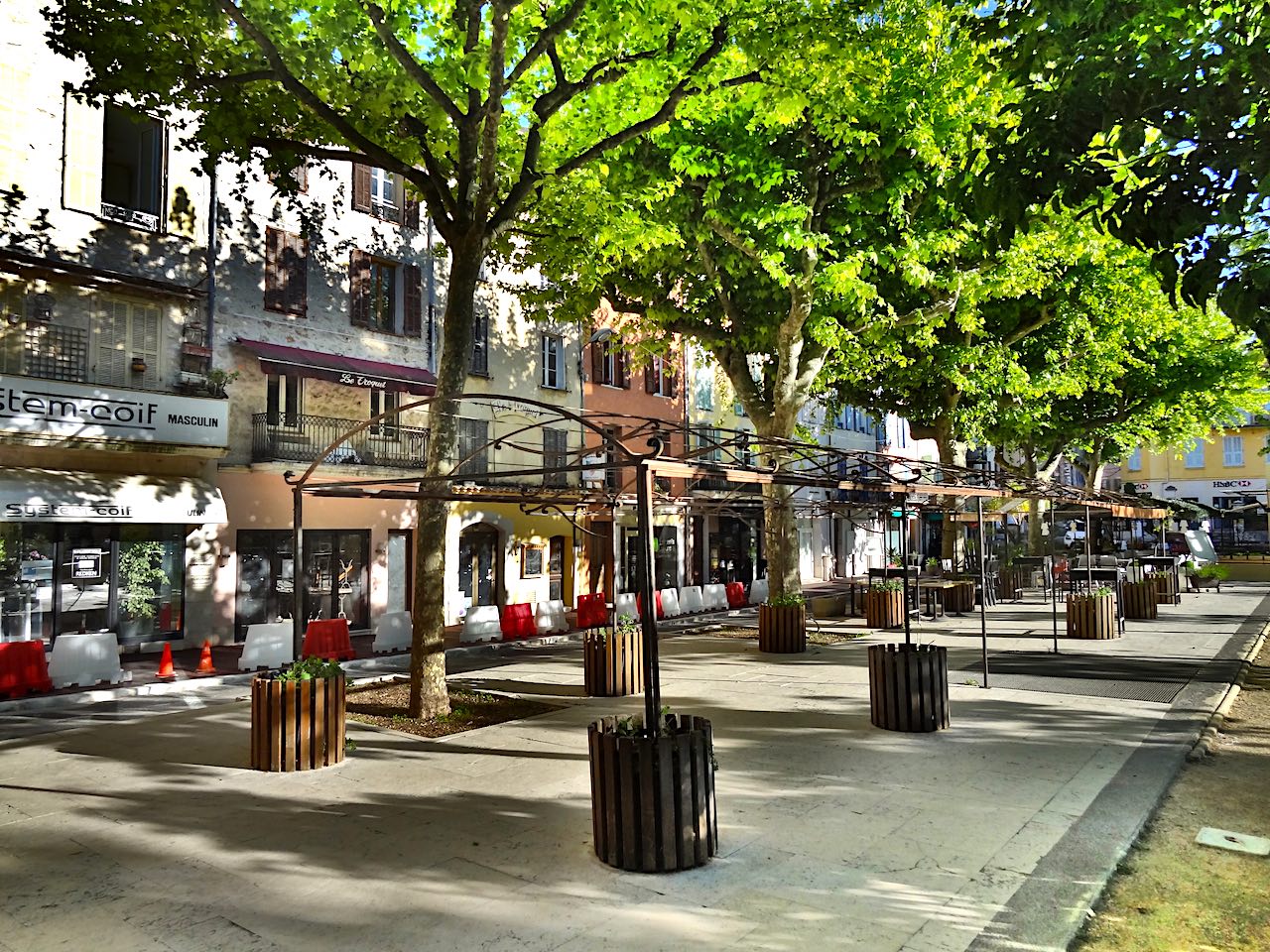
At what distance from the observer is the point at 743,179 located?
14234 mm

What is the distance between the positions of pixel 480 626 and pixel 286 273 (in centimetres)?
907

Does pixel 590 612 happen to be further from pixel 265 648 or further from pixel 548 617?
pixel 265 648

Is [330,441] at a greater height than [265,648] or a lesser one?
greater

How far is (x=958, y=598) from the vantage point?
21484 mm

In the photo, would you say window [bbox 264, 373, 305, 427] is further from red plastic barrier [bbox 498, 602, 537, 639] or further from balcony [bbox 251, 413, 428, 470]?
red plastic barrier [bbox 498, 602, 537, 639]

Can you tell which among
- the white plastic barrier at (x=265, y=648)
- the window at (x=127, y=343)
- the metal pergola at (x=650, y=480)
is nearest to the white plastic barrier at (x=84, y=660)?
the white plastic barrier at (x=265, y=648)

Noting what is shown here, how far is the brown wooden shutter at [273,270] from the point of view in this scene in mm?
19156

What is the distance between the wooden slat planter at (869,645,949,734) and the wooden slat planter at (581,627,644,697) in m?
3.52

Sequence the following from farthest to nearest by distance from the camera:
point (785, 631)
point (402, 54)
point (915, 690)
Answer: point (785, 631) → point (915, 690) → point (402, 54)

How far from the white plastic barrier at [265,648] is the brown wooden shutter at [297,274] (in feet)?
26.6

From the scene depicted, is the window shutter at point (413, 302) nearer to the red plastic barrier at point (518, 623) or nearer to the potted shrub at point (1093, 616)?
the red plastic barrier at point (518, 623)

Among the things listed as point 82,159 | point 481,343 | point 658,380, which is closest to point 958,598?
point 658,380

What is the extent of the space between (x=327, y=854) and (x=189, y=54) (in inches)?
356

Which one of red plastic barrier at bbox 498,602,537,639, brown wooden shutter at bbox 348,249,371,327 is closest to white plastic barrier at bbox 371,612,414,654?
red plastic barrier at bbox 498,602,537,639
